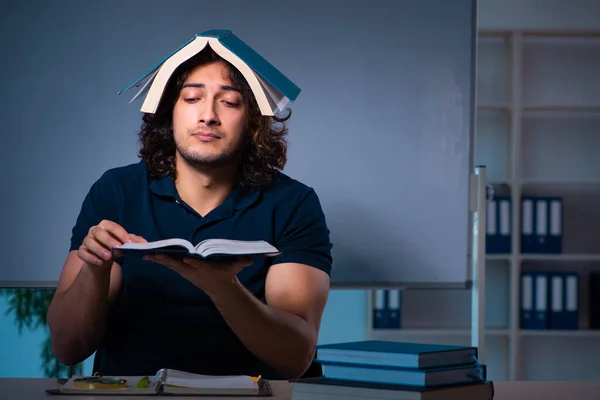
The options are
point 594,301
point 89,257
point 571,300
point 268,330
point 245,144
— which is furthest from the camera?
point 594,301

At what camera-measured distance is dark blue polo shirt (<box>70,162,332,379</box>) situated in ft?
5.95

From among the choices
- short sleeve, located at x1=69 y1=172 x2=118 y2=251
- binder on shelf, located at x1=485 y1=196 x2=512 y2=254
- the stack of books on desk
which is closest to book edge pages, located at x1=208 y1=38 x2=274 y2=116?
short sleeve, located at x1=69 y1=172 x2=118 y2=251

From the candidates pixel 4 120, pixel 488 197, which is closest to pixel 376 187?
pixel 488 197

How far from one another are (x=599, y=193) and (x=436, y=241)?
1.96 metres

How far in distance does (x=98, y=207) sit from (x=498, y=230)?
2.49m

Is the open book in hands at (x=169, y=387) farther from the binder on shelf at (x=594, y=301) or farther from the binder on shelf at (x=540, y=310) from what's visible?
the binder on shelf at (x=594, y=301)

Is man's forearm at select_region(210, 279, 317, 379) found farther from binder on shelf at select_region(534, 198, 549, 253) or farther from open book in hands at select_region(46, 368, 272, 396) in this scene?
binder on shelf at select_region(534, 198, 549, 253)

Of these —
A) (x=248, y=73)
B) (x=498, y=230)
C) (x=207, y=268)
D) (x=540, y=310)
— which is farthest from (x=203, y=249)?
(x=540, y=310)

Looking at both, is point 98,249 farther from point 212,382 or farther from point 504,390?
point 504,390

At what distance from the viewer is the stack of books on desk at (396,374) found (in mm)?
986

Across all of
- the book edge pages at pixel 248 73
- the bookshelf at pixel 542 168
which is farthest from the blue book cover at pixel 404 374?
the bookshelf at pixel 542 168

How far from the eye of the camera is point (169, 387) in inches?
48.2

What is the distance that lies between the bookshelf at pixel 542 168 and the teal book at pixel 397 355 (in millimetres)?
3155

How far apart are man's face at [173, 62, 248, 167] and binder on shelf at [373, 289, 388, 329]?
2.03 m
